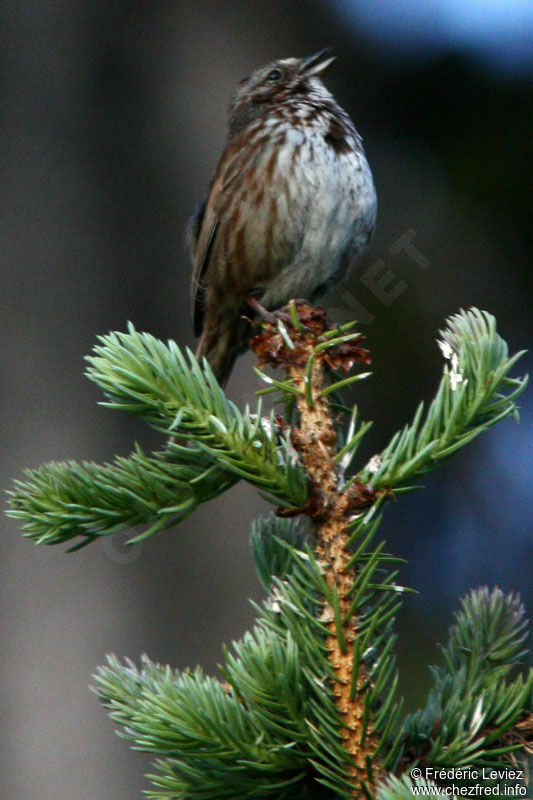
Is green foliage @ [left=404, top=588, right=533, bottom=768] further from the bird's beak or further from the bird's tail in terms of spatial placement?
the bird's beak

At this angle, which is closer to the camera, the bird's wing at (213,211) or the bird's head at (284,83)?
the bird's wing at (213,211)

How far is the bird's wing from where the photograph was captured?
3.05 meters

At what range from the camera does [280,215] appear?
9.30 feet

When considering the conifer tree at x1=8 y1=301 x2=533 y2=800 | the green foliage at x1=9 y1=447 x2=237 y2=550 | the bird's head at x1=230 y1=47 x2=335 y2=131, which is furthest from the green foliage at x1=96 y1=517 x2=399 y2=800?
the bird's head at x1=230 y1=47 x2=335 y2=131

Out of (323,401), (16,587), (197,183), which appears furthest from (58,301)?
(323,401)

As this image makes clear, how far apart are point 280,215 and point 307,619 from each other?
6.31 ft

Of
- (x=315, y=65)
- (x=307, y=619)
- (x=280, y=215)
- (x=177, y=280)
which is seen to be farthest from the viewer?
(x=177, y=280)

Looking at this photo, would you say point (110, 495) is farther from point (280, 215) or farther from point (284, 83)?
point (284, 83)

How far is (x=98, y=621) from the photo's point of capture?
351 cm

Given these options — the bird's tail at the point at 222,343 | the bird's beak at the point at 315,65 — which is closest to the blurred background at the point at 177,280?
the bird's tail at the point at 222,343

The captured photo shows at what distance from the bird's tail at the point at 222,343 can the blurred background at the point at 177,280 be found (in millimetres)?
337

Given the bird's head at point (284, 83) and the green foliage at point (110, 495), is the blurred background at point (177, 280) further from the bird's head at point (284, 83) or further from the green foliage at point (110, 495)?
the green foliage at point (110, 495)

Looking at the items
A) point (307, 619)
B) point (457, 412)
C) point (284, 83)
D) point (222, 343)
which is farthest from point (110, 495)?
point (284, 83)

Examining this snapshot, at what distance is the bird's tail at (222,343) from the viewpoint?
124 inches
